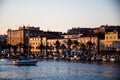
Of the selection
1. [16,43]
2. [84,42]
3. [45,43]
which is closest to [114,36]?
[84,42]

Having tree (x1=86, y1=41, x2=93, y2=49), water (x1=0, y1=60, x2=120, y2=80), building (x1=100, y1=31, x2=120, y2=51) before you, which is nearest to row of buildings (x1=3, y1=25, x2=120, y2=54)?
building (x1=100, y1=31, x2=120, y2=51)

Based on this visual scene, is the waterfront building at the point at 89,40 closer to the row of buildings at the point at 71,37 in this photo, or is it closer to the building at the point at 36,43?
the row of buildings at the point at 71,37

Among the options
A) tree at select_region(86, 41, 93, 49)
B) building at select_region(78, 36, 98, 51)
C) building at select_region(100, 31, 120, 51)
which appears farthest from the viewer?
building at select_region(78, 36, 98, 51)

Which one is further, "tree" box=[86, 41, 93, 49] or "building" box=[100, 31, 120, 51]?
"tree" box=[86, 41, 93, 49]

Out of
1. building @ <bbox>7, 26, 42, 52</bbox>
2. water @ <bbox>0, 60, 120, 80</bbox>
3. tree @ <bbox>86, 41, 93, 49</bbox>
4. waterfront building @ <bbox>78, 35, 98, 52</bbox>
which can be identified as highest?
building @ <bbox>7, 26, 42, 52</bbox>

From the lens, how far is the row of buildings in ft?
116

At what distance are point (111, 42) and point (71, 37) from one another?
7.98 metres

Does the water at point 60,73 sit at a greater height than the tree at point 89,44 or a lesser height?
lesser

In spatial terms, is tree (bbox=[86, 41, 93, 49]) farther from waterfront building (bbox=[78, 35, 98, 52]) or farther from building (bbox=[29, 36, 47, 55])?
building (bbox=[29, 36, 47, 55])

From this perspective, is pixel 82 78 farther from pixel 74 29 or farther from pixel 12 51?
pixel 74 29

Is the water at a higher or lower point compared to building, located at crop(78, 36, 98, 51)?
lower

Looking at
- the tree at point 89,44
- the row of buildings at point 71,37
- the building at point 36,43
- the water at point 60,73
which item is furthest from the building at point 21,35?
the water at point 60,73

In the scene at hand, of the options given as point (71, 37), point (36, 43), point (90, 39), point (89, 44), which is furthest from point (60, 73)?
point (36, 43)

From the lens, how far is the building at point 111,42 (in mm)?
34553
